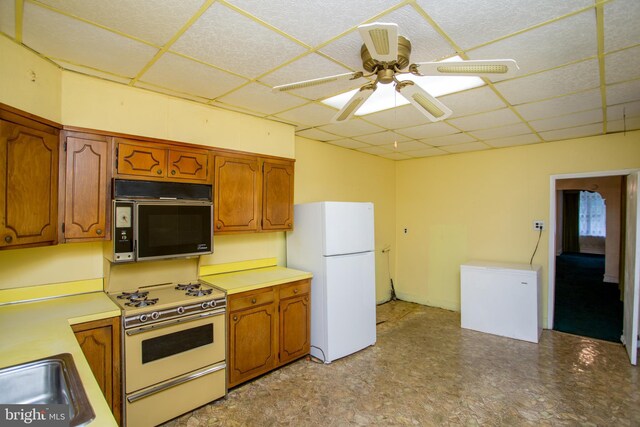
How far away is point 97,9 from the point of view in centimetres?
160

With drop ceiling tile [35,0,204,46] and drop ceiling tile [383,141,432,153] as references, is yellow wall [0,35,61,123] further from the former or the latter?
drop ceiling tile [383,141,432,153]

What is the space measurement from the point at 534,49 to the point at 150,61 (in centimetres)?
246

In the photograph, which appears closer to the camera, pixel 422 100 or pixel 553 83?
pixel 422 100

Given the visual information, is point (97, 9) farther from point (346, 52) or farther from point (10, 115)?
point (346, 52)

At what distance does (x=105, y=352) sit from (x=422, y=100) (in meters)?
2.56

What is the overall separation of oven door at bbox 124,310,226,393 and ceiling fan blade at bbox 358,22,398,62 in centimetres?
219

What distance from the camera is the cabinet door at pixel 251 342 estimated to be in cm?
274

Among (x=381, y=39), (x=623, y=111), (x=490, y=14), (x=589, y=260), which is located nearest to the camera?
(x=381, y=39)

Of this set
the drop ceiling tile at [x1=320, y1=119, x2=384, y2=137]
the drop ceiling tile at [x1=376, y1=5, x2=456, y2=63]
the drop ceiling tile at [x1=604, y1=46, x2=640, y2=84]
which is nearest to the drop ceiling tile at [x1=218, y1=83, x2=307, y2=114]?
the drop ceiling tile at [x1=320, y1=119, x2=384, y2=137]

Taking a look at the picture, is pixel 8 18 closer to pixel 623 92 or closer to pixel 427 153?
pixel 623 92

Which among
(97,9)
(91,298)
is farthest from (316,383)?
(97,9)

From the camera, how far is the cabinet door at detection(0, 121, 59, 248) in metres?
1.76

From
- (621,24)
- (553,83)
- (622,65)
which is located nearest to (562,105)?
(553,83)

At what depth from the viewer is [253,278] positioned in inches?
122
